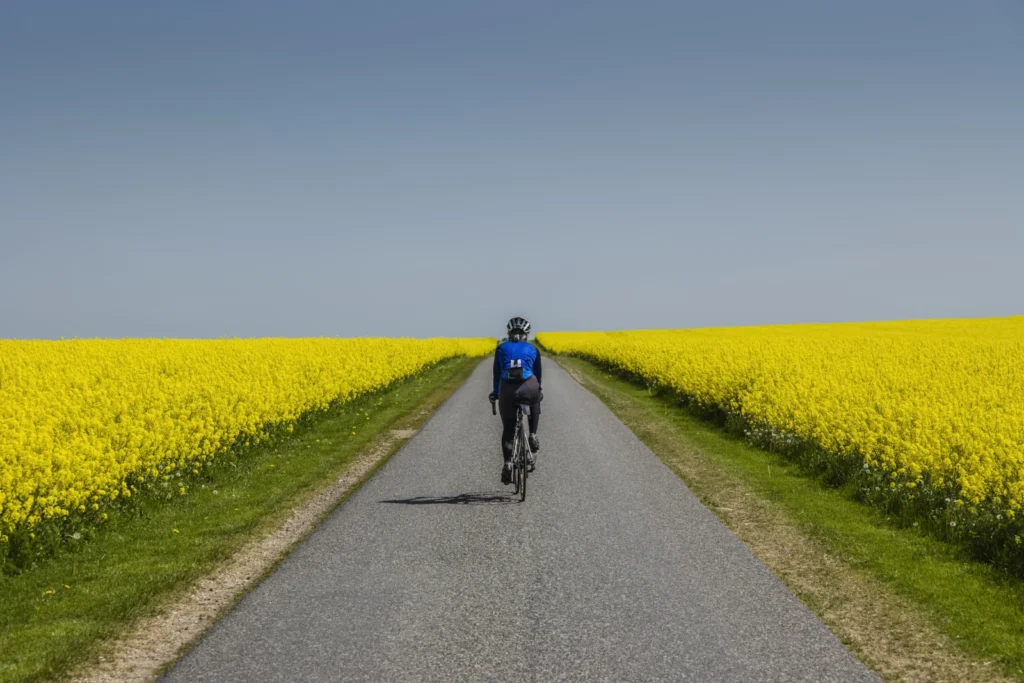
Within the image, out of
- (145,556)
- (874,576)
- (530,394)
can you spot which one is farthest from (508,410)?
(874,576)

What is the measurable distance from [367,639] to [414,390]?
2431 cm

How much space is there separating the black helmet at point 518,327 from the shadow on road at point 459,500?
215 centimetres

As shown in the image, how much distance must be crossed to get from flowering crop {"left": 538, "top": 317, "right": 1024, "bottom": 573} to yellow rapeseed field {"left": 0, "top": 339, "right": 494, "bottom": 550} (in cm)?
982

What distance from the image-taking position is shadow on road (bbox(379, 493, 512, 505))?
10.4 m

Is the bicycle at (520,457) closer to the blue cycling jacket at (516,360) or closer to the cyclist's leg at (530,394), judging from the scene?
the cyclist's leg at (530,394)

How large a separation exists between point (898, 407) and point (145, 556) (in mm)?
11904

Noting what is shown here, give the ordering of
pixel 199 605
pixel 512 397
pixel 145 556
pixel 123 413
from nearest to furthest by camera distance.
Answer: pixel 199 605 → pixel 145 556 → pixel 512 397 → pixel 123 413

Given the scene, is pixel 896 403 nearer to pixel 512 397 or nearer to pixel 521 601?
pixel 512 397

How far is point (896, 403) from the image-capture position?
1460 centimetres

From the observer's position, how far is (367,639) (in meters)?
5.79

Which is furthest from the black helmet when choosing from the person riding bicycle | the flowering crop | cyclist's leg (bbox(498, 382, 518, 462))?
the flowering crop

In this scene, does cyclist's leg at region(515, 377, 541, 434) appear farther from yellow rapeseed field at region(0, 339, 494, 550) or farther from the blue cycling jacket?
yellow rapeseed field at region(0, 339, 494, 550)

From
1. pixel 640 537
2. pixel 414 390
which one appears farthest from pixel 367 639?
pixel 414 390

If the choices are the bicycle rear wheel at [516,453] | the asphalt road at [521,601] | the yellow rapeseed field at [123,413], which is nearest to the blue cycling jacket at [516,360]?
the bicycle rear wheel at [516,453]
